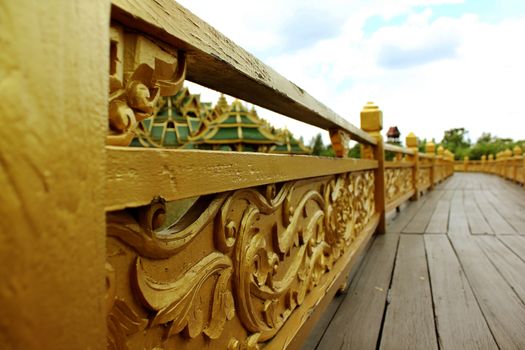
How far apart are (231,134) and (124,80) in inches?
342

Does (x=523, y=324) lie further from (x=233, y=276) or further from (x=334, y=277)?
(x=233, y=276)

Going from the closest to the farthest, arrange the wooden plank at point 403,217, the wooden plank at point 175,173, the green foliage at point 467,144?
the wooden plank at point 175,173 → the wooden plank at point 403,217 → the green foliage at point 467,144

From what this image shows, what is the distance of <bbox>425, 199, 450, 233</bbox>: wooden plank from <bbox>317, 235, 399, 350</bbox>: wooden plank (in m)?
1.13

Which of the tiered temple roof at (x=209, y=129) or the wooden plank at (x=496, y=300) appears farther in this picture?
the tiered temple roof at (x=209, y=129)

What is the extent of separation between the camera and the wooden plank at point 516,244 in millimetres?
2564

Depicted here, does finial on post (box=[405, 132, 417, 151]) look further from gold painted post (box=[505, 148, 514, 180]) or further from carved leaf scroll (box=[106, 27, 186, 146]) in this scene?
carved leaf scroll (box=[106, 27, 186, 146])

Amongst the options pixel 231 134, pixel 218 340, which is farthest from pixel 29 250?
pixel 231 134

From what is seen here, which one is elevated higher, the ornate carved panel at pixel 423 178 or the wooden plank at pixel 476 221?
the ornate carved panel at pixel 423 178

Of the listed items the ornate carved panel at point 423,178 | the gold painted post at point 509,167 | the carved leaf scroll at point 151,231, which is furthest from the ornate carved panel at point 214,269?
the gold painted post at point 509,167

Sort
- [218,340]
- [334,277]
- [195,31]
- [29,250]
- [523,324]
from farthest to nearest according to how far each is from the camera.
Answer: [334,277]
[523,324]
[218,340]
[195,31]
[29,250]

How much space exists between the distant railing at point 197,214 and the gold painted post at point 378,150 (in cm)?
220

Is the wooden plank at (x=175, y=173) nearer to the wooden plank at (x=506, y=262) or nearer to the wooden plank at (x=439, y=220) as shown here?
the wooden plank at (x=506, y=262)

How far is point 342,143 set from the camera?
2.00 metres

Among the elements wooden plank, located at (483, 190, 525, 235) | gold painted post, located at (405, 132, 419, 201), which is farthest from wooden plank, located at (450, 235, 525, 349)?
gold painted post, located at (405, 132, 419, 201)
